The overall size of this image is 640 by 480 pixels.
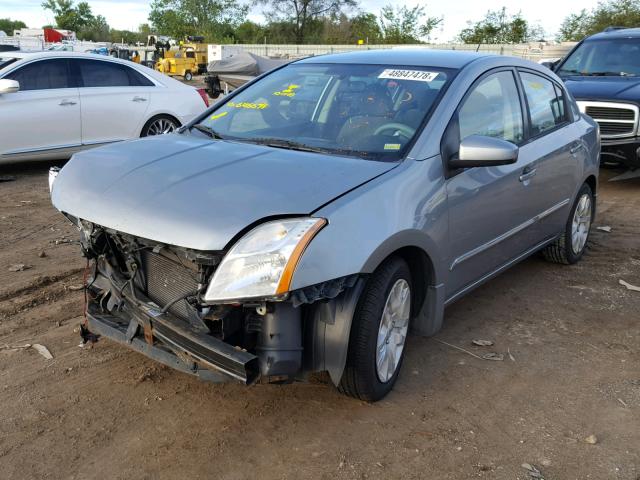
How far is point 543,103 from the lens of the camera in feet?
16.5

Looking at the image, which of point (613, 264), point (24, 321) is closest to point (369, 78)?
point (24, 321)

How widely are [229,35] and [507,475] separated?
77.7 meters

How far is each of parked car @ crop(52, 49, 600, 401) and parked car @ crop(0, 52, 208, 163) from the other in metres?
4.79

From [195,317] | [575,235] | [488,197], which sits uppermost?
[488,197]

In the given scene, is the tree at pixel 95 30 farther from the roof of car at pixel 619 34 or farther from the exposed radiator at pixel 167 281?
the exposed radiator at pixel 167 281

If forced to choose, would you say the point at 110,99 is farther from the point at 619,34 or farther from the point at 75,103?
the point at 619,34

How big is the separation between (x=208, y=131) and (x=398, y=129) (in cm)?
124

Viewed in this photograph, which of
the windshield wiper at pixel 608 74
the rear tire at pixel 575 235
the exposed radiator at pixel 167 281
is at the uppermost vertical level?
the windshield wiper at pixel 608 74

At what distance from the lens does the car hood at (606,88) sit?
28.8ft

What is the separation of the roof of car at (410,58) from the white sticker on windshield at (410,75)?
0.10 metres

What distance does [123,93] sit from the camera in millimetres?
9227

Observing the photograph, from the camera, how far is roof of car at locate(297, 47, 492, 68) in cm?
422

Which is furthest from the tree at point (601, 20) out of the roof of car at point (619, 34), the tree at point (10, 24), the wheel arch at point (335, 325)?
the tree at point (10, 24)

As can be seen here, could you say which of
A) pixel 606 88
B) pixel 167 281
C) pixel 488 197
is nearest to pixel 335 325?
pixel 167 281
